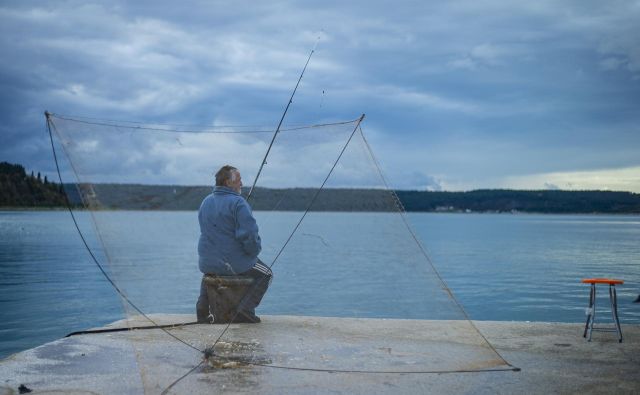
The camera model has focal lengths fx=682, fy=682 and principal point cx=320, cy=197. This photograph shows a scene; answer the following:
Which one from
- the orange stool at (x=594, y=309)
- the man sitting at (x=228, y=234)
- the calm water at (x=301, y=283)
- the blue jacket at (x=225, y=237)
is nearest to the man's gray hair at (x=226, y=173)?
the man sitting at (x=228, y=234)

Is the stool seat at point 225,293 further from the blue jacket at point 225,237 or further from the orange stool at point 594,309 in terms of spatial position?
the orange stool at point 594,309

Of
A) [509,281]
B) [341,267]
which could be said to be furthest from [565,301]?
[341,267]

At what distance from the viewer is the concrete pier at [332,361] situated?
5.99m

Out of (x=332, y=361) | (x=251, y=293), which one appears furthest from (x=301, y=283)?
(x=332, y=361)

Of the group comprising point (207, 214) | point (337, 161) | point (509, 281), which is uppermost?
point (337, 161)

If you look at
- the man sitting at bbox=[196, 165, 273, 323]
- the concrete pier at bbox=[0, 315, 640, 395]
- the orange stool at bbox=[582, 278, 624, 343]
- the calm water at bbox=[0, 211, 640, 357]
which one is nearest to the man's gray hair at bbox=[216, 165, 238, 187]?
the man sitting at bbox=[196, 165, 273, 323]

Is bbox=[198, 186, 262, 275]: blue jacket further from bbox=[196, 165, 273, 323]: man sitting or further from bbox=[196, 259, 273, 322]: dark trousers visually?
bbox=[196, 259, 273, 322]: dark trousers

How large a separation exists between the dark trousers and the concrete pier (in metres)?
0.27

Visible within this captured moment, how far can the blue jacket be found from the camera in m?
8.44

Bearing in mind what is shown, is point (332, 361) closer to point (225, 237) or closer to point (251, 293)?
point (251, 293)

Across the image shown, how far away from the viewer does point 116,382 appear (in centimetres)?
609

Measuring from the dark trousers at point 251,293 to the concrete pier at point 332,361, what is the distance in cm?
27

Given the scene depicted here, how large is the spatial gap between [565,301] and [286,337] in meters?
21.4

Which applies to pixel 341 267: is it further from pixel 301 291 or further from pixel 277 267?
pixel 301 291
